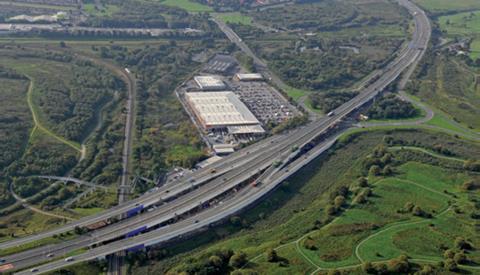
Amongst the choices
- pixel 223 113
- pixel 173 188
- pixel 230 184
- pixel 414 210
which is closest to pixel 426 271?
pixel 414 210

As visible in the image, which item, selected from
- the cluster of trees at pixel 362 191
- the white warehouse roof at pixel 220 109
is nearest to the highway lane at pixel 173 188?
the white warehouse roof at pixel 220 109

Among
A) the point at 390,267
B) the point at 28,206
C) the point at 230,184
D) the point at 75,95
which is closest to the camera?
the point at 390,267

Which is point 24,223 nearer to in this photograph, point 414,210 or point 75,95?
point 75,95

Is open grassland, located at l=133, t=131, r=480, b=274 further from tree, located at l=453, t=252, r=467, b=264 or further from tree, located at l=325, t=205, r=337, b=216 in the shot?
tree, located at l=453, t=252, r=467, b=264

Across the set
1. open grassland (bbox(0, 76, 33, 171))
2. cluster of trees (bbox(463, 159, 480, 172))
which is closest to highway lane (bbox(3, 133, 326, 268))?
open grassland (bbox(0, 76, 33, 171))

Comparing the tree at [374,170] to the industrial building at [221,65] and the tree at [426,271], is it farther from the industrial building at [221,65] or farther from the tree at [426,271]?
the industrial building at [221,65]

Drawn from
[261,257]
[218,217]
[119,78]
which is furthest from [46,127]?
[261,257]
